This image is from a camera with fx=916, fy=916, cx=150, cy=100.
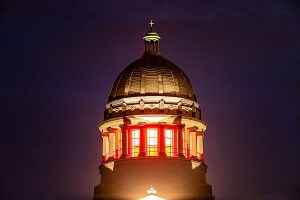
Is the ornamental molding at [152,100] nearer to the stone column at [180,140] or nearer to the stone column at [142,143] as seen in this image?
the stone column at [180,140]

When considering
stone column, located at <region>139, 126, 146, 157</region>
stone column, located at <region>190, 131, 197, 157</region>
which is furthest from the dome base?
stone column, located at <region>190, 131, 197, 157</region>

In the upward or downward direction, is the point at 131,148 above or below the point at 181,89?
below

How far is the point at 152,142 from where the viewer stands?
2749 inches

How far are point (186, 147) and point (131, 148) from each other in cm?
427

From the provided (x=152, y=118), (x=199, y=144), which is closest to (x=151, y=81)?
(x=152, y=118)

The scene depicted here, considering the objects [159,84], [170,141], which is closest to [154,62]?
[159,84]

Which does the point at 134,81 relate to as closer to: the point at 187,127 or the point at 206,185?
the point at 187,127

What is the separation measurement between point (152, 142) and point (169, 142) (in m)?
1.33

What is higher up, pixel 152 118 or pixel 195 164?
pixel 152 118

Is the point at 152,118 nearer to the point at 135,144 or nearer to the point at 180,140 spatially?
the point at 135,144

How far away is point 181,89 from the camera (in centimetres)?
7181

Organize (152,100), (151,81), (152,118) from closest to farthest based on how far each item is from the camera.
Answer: (152,118) < (152,100) < (151,81)

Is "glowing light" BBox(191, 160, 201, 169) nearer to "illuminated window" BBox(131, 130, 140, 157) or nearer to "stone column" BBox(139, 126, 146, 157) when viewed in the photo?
"stone column" BBox(139, 126, 146, 157)

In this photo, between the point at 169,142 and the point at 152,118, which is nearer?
the point at 152,118
